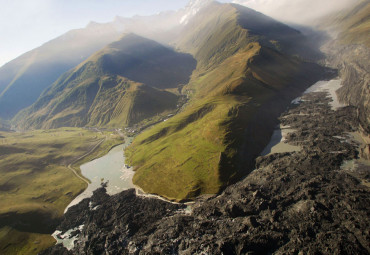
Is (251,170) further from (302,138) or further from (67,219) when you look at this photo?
(67,219)

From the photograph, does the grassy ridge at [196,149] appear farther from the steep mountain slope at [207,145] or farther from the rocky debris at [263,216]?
the rocky debris at [263,216]

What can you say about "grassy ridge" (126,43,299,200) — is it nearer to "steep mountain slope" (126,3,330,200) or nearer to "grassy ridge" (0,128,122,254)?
"steep mountain slope" (126,3,330,200)

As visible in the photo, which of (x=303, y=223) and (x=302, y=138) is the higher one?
(x=303, y=223)

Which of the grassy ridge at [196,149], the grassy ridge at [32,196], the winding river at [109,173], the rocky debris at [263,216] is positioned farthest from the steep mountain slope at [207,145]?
the grassy ridge at [32,196]

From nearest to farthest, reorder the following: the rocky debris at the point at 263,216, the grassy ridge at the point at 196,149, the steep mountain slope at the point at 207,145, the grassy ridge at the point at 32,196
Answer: the rocky debris at the point at 263,216 → the grassy ridge at the point at 32,196 → the grassy ridge at the point at 196,149 → the steep mountain slope at the point at 207,145

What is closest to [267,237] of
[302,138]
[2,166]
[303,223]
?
[303,223]

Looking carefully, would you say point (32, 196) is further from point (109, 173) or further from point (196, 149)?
point (196, 149)

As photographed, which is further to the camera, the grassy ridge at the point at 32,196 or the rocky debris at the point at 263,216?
the grassy ridge at the point at 32,196

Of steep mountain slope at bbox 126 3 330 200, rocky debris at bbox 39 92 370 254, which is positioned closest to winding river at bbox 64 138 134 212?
steep mountain slope at bbox 126 3 330 200

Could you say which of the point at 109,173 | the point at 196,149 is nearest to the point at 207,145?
the point at 196,149
